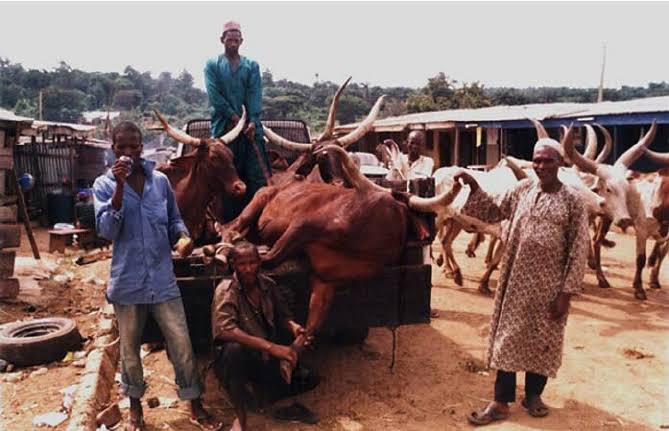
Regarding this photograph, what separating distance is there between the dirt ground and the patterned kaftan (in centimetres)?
47

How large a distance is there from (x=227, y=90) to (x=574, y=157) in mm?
4144

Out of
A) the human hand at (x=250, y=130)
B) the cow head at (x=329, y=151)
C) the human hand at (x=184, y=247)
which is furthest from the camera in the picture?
the human hand at (x=250, y=130)

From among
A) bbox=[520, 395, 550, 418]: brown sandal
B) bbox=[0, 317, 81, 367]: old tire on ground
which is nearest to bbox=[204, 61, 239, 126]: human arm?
bbox=[0, 317, 81, 367]: old tire on ground

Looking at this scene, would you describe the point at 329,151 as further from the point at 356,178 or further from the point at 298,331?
the point at 298,331

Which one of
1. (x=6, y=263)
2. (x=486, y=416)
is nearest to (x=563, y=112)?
(x=486, y=416)

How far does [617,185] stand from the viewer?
268 inches

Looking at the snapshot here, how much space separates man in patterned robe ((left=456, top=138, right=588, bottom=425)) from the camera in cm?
369

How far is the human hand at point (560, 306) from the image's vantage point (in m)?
3.67

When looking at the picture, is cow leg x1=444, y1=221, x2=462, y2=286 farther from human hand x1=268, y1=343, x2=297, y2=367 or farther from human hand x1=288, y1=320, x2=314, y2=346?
human hand x1=268, y1=343, x2=297, y2=367

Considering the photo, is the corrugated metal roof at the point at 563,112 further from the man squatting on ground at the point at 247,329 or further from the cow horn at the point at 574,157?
the man squatting on ground at the point at 247,329

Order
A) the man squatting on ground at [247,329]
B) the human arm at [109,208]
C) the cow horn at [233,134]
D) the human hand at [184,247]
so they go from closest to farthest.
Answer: the human arm at [109,208], the man squatting on ground at [247,329], the human hand at [184,247], the cow horn at [233,134]

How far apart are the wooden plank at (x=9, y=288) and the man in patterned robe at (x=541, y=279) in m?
5.63

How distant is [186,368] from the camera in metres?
3.72

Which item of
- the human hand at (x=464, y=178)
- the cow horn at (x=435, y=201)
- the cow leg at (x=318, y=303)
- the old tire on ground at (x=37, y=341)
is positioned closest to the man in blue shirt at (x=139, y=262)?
the cow leg at (x=318, y=303)
